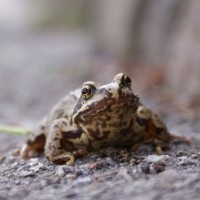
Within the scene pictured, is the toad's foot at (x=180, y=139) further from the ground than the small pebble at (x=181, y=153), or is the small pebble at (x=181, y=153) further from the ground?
the toad's foot at (x=180, y=139)

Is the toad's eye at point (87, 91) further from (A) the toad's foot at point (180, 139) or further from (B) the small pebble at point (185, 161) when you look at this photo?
(A) the toad's foot at point (180, 139)

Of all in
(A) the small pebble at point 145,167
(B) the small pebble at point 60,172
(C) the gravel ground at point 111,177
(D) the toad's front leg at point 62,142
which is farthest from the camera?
(D) the toad's front leg at point 62,142

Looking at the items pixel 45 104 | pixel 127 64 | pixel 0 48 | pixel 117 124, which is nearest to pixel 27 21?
pixel 0 48

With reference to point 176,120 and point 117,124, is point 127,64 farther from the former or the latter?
point 117,124

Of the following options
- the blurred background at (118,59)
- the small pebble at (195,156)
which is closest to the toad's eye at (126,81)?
the small pebble at (195,156)

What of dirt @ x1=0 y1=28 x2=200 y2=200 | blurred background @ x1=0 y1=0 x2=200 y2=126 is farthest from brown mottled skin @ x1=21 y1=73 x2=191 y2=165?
blurred background @ x1=0 y1=0 x2=200 y2=126

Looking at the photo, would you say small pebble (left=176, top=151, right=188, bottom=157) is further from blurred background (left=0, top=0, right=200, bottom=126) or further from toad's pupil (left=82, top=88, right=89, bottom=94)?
blurred background (left=0, top=0, right=200, bottom=126)

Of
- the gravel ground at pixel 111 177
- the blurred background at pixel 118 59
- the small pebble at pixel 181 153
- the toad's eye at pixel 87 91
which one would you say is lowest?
the gravel ground at pixel 111 177
